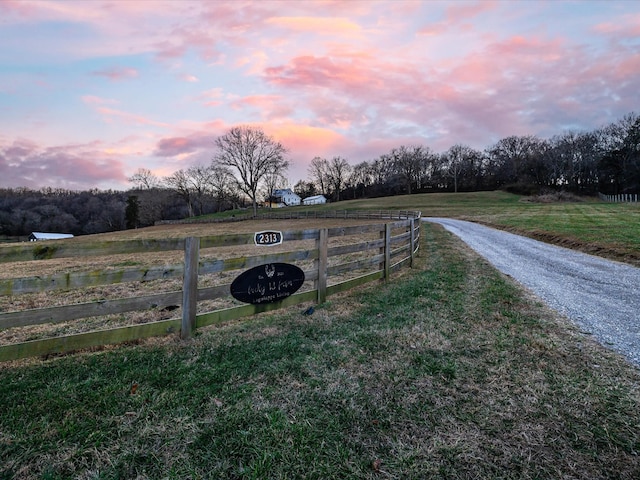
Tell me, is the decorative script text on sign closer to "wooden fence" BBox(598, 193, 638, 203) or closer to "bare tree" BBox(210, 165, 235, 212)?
"bare tree" BBox(210, 165, 235, 212)

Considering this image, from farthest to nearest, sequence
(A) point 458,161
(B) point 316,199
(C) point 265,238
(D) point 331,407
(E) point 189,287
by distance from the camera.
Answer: (B) point 316,199 → (A) point 458,161 → (C) point 265,238 → (E) point 189,287 → (D) point 331,407

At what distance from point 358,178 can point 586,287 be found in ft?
312

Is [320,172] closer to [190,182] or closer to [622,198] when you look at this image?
[190,182]

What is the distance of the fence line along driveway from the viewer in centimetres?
454

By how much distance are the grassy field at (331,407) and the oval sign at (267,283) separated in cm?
49

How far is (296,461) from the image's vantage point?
85.1 inches

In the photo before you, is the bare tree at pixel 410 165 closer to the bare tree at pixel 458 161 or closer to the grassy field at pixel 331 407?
the bare tree at pixel 458 161

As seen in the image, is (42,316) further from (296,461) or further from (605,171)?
(605,171)

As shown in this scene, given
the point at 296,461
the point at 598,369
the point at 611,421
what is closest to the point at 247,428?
the point at 296,461

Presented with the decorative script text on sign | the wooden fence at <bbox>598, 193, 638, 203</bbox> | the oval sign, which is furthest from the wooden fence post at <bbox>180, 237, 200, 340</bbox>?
the wooden fence at <bbox>598, 193, 638, 203</bbox>

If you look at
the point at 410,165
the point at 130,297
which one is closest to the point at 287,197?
the point at 410,165

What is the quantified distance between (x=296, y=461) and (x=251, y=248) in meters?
13.6

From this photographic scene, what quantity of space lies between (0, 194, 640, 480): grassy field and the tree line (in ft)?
173

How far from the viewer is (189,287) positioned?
4055 mm
